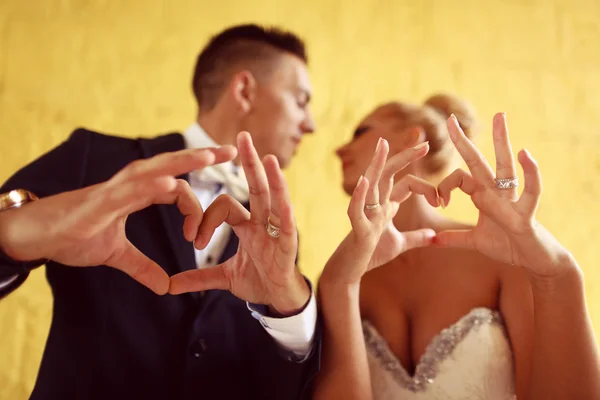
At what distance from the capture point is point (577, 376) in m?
0.61

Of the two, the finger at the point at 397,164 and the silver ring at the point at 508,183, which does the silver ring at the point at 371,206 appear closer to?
the finger at the point at 397,164

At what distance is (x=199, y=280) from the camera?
1.85 ft

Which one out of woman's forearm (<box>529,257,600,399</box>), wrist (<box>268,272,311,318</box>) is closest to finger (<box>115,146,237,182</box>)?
wrist (<box>268,272,311,318</box>)

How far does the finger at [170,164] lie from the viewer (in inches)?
16.5

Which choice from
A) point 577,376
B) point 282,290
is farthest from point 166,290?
point 577,376

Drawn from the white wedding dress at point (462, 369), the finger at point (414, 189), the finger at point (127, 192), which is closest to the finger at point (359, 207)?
the finger at point (414, 189)

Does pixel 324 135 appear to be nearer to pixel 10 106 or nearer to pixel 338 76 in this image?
pixel 338 76

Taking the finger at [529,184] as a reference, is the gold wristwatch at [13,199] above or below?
above

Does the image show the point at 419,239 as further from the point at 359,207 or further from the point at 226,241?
Result: the point at 226,241

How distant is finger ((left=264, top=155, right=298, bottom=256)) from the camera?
1.56 ft

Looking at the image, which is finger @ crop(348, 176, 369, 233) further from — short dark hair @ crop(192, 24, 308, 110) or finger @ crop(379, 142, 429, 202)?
short dark hair @ crop(192, 24, 308, 110)

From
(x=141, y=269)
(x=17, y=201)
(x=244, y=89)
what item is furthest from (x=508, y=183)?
(x=244, y=89)

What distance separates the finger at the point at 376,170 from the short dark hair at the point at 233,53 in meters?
0.64

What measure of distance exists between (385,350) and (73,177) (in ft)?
1.99
